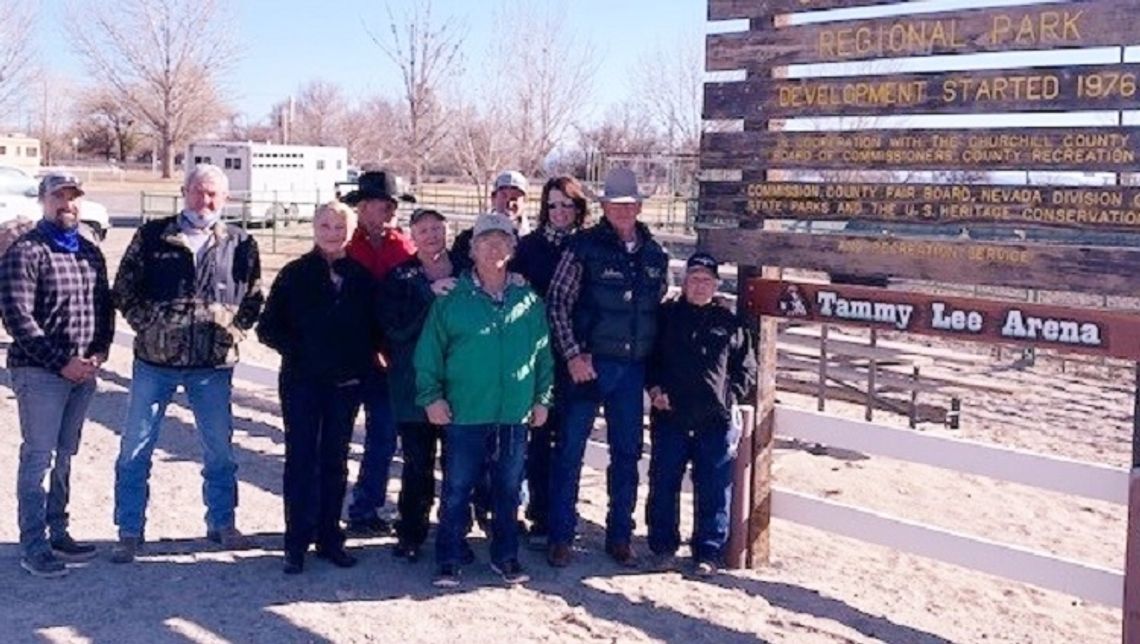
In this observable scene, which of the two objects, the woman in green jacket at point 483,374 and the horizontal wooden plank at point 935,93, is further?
the woman in green jacket at point 483,374

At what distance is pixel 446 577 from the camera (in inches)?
220

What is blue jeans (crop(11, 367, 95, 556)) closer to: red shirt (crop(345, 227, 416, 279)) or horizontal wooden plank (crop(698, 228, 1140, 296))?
red shirt (crop(345, 227, 416, 279))

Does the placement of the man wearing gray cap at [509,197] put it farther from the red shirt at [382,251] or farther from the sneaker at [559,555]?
the sneaker at [559,555]

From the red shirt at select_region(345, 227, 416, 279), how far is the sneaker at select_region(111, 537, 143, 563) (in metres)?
1.67

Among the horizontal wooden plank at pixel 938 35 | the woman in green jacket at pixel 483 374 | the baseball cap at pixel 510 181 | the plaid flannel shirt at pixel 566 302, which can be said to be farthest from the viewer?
the baseball cap at pixel 510 181

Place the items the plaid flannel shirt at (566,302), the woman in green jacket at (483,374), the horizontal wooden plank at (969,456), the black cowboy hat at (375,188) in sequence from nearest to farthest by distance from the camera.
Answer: the horizontal wooden plank at (969,456) < the woman in green jacket at (483,374) < the plaid flannel shirt at (566,302) < the black cowboy hat at (375,188)

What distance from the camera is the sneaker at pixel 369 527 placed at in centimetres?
639

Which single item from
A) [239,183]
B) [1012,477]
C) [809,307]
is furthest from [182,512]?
[239,183]

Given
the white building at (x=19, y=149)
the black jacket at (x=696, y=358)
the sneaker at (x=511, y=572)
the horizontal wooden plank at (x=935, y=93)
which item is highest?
the white building at (x=19, y=149)

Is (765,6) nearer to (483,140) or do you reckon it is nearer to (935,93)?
(935,93)

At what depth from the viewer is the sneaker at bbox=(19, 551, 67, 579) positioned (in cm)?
550

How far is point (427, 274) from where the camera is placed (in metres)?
5.66

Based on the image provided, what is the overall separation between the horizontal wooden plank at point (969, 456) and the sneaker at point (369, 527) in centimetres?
206

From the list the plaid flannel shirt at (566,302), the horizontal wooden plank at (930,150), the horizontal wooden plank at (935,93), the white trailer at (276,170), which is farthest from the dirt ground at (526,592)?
the white trailer at (276,170)
